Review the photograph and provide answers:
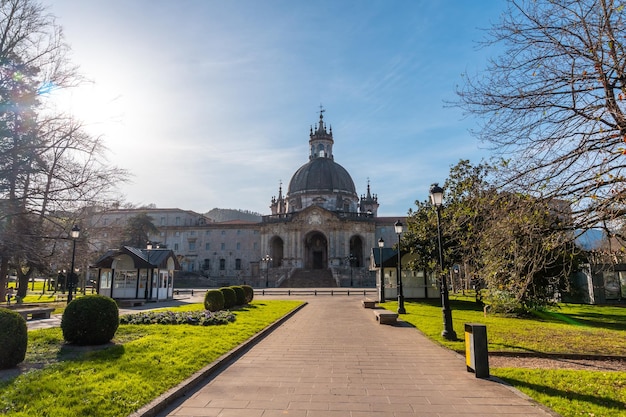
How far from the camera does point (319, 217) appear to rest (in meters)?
63.6

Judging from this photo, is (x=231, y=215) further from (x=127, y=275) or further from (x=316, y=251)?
(x=127, y=275)

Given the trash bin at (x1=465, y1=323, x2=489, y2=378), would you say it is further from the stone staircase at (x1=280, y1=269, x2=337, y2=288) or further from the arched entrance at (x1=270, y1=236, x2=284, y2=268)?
the arched entrance at (x1=270, y1=236, x2=284, y2=268)

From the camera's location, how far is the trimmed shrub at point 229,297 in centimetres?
2030

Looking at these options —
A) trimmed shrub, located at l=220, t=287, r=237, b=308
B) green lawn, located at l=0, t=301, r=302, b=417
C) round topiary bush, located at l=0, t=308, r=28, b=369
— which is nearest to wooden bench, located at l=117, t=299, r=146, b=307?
trimmed shrub, located at l=220, t=287, r=237, b=308

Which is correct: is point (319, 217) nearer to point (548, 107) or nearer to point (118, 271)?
point (118, 271)

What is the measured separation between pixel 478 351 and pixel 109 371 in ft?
22.6

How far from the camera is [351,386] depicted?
6.90 m

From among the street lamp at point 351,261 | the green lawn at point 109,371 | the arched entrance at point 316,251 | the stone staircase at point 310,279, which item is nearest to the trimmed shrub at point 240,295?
the green lawn at point 109,371

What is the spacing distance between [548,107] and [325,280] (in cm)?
4981

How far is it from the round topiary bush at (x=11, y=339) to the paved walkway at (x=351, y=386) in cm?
388

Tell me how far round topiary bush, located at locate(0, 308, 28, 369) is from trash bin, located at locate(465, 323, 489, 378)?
29.0 ft

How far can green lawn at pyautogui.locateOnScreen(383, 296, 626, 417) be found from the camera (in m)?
6.12

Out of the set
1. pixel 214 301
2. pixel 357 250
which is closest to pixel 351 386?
pixel 214 301

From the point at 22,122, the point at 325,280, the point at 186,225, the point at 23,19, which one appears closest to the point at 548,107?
the point at 22,122
